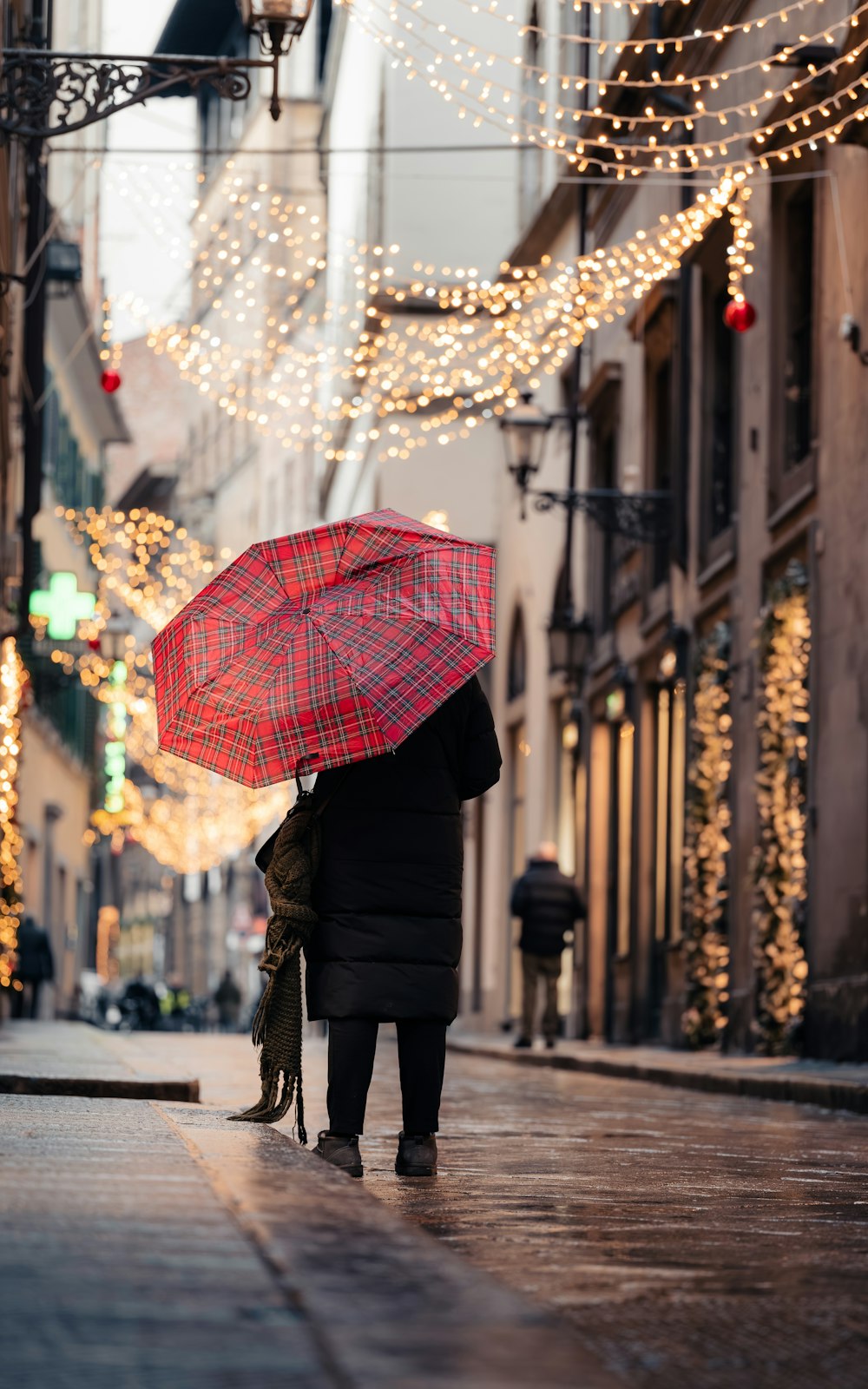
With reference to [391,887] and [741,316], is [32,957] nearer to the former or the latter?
[741,316]

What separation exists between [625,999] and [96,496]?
24163 millimetres

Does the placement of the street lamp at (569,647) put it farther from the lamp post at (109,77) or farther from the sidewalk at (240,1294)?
the sidewalk at (240,1294)

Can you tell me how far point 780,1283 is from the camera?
5.35 m

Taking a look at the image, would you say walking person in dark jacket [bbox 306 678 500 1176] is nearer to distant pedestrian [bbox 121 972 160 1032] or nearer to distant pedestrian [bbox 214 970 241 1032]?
distant pedestrian [bbox 121 972 160 1032]

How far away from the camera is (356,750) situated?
286 inches

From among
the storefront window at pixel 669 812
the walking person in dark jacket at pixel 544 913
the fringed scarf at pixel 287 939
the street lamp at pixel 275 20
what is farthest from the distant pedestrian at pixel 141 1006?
the fringed scarf at pixel 287 939

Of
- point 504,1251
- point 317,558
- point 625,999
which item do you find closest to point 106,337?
point 625,999

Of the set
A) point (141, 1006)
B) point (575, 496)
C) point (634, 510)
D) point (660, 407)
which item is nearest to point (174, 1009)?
point (141, 1006)

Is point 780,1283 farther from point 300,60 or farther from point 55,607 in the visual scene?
point 300,60

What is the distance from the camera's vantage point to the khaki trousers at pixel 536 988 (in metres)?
23.2

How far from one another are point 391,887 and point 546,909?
15712 mm

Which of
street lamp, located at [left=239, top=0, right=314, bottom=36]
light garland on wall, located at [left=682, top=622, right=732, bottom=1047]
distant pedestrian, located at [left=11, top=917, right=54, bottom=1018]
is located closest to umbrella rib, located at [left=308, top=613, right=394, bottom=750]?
street lamp, located at [left=239, top=0, right=314, bottom=36]

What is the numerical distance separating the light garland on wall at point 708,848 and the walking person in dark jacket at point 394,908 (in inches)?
533

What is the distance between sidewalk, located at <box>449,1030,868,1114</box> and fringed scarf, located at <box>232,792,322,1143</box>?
5.47 metres
